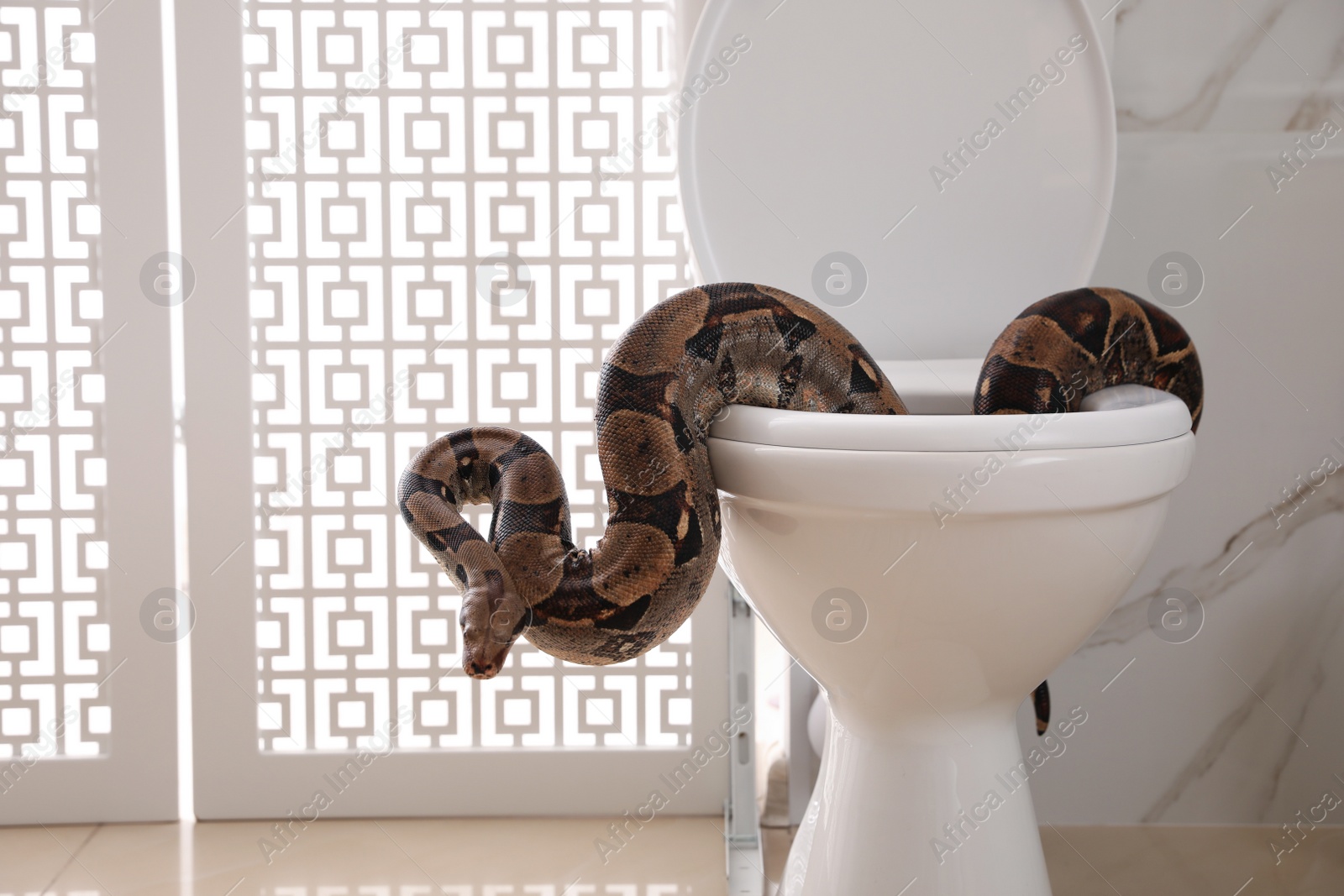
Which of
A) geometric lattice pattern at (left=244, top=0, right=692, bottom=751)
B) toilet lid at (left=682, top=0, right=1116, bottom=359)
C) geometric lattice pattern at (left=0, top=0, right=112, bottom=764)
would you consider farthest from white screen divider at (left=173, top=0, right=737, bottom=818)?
toilet lid at (left=682, top=0, right=1116, bottom=359)

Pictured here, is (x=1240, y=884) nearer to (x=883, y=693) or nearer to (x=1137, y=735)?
(x=1137, y=735)

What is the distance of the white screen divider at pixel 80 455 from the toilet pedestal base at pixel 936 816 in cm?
128

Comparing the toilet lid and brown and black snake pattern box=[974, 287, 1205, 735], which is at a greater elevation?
the toilet lid

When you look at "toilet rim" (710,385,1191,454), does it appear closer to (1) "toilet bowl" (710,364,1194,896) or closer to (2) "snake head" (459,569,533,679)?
(1) "toilet bowl" (710,364,1194,896)

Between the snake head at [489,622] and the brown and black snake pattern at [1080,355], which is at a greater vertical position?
the brown and black snake pattern at [1080,355]

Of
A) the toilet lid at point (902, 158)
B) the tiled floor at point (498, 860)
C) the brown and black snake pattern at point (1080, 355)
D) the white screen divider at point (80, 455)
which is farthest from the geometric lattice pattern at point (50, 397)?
the brown and black snake pattern at point (1080, 355)

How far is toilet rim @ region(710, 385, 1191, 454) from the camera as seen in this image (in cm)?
85

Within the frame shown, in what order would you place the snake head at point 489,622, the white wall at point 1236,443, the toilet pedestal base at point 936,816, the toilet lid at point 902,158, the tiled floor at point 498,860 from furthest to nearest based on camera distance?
the white wall at point 1236,443
the tiled floor at point 498,860
the toilet lid at point 902,158
the toilet pedestal base at point 936,816
the snake head at point 489,622

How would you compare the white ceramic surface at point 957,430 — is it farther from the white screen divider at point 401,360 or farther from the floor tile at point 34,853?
the floor tile at point 34,853

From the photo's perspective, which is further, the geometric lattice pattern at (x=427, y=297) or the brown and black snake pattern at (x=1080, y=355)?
the geometric lattice pattern at (x=427, y=297)

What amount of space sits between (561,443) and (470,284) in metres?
0.34

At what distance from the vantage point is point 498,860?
60.9 inches

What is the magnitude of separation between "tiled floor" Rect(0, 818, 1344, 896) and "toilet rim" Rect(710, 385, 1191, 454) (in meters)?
0.87

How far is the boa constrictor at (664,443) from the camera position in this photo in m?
0.87
